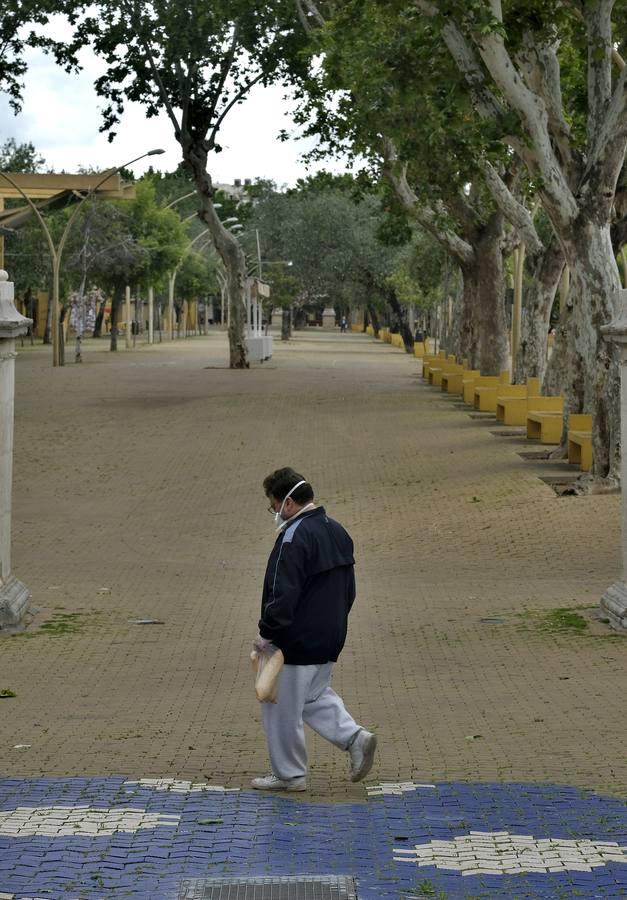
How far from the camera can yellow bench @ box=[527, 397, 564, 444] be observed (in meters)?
24.9

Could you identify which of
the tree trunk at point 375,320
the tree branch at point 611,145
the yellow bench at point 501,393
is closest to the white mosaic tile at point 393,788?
the tree branch at point 611,145

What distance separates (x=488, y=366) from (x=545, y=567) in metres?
23.2

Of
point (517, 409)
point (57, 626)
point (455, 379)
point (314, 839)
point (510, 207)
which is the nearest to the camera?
point (314, 839)

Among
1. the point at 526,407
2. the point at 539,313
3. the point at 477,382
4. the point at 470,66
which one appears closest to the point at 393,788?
the point at 470,66

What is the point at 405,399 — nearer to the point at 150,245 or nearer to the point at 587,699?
the point at 587,699

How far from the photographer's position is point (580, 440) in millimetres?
21141

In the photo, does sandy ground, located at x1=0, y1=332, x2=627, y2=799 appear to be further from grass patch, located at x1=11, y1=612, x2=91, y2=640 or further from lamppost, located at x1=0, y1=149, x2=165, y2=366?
lamppost, located at x1=0, y1=149, x2=165, y2=366

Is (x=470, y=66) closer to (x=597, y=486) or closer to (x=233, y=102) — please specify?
(x=597, y=486)

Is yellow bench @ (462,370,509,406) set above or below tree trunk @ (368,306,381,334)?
A: above

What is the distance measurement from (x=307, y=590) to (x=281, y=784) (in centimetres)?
85

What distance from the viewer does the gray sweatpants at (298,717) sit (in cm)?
664

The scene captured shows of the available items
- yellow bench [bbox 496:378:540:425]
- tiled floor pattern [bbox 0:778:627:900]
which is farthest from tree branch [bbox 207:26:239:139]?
tiled floor pattern [bbox 0:778:627:900]

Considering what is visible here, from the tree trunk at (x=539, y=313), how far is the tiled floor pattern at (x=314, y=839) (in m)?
22.1

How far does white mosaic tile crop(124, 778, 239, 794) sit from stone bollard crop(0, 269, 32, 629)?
463 centimetres
